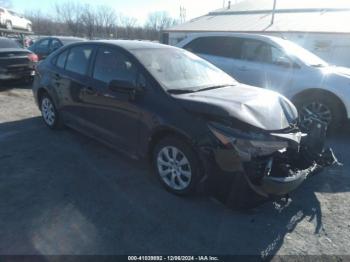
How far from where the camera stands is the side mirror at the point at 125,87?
11.5 ft

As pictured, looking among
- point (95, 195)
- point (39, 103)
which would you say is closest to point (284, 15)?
point (39, 103)

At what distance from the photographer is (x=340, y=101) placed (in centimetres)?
550

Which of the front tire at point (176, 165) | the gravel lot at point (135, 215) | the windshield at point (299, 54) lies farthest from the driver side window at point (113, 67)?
the windshield at point (299, 54)

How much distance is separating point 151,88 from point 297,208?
6.88ft

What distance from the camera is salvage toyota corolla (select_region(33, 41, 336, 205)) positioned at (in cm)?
287

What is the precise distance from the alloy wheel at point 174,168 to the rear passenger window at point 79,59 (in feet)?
6.34

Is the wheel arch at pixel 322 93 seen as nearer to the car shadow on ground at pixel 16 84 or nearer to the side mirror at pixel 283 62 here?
the side mirror at pixel 283 62

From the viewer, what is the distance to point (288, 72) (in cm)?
587

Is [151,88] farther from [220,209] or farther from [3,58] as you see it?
[3,58]

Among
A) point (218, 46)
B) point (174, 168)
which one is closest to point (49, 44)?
point (218, 46)

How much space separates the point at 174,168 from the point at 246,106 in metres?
1.03

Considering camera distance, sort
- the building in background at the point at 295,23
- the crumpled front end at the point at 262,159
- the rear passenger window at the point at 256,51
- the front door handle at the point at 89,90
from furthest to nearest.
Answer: the building in background at the point at 295,23 → the rear passenger window at the point at 256,51 → the front door handle at the point at 89,90 → the crumpled front end at the point at 262,159

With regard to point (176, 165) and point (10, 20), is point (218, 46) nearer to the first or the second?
point (176, 165)

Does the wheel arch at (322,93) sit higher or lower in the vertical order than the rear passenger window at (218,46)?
lower
